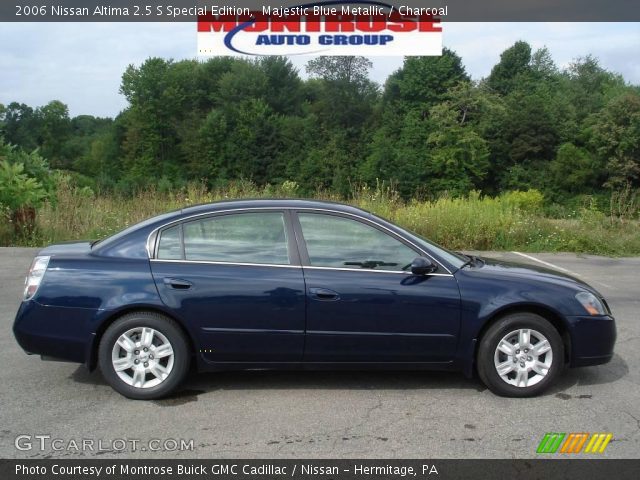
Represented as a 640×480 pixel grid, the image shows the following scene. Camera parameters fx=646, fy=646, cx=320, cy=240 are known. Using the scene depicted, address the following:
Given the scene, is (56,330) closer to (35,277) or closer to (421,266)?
(35,277)

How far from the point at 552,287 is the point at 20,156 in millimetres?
14610

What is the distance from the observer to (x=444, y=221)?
520 inches

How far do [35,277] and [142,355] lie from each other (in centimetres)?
102

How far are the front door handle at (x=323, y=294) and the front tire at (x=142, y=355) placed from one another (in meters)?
1.02

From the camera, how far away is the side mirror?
4.83 m

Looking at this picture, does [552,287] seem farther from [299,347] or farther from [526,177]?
[526,177]

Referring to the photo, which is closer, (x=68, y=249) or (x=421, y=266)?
(x=421, y=266)

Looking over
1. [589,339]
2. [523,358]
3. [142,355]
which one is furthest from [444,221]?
[142,355]

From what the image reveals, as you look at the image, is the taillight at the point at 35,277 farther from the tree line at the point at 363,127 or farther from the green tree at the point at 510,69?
the green tree at the point at 510,69

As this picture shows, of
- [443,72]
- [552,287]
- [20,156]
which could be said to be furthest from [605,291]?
[443,72]

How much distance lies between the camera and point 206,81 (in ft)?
277

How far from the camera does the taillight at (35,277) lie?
485 cm
